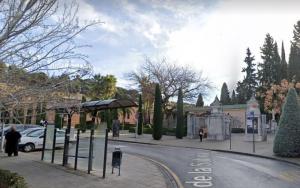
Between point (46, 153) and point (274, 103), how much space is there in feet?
139

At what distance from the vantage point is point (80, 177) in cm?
1398

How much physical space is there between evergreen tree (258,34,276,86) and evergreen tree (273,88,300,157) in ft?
162

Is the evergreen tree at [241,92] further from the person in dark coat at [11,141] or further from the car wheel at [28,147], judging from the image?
the person in dark coat at [11,141]

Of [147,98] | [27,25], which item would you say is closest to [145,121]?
[147,98]

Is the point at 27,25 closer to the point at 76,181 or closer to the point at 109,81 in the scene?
the point at 76,181

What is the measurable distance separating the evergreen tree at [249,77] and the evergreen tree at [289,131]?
6177cm

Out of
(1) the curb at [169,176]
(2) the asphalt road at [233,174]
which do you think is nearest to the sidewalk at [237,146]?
(2) the asphalt road at [233,174]

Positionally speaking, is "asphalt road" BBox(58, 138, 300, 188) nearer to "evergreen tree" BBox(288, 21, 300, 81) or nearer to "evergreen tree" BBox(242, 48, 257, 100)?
"evergreen tree" BBox(288, 21, 300, 81)

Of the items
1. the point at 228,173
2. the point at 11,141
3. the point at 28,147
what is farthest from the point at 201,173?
the point at 28,147

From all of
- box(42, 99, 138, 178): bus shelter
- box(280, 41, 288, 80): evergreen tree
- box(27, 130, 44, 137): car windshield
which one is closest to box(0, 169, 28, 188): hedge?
box(42, 99, 138, 178): bus shelter

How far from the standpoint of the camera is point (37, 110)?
11.0m

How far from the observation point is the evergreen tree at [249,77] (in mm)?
83438

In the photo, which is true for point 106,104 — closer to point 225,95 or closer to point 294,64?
point 294,64

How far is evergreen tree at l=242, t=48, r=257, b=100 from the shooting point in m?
83.4
